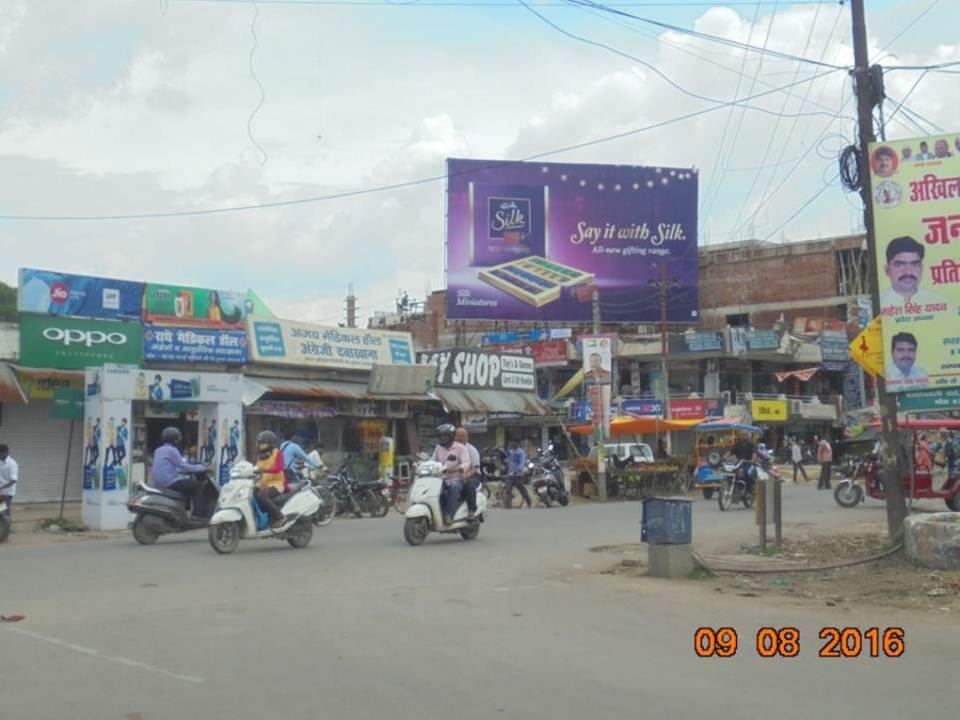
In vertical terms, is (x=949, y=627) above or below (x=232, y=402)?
below

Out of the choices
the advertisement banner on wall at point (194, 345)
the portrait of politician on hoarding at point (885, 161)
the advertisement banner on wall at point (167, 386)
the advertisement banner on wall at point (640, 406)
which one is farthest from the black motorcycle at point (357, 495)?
the advertisement banner on wall at point (640, 406)

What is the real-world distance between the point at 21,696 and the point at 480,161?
43.2 metres

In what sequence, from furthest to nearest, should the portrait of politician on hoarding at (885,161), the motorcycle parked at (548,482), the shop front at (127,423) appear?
the motorcycle parked at (548,482), the shop front at (127,423), the portrait of politician on hoarding at (885,161)

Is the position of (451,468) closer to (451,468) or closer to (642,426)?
(451,468)

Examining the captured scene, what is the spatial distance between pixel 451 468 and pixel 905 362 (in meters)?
6.56

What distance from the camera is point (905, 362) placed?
521 inches

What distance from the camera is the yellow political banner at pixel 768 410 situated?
50838 millimetres

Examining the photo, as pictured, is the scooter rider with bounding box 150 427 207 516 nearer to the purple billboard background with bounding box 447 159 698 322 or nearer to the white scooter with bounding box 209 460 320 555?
the white scooter with bounding box 209 460 320 555

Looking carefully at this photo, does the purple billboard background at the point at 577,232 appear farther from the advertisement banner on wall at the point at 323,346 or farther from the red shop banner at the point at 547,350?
the advertisement banner on wall at the point at 323,346

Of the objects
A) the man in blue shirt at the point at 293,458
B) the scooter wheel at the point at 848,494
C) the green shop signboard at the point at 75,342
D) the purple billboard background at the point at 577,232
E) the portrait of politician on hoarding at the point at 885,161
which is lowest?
the scooter wheel at the point at 848,494

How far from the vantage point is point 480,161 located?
48094mm

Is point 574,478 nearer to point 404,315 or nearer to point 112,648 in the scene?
point 112,648

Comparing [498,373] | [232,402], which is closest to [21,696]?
[232,402]

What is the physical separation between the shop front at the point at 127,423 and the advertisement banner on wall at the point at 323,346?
624 cm
